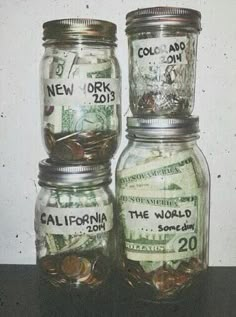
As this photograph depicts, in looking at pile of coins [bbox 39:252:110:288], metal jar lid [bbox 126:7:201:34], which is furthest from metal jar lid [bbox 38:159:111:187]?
metal jar lid [bbox 126:7:201:34]

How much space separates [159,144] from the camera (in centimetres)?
67

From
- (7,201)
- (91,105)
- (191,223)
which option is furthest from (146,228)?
(7,201)

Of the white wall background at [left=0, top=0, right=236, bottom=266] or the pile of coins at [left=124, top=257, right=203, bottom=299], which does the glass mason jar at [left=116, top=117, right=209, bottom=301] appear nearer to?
the pile of coins at [left=124, top=257, right=203, bottom=299]

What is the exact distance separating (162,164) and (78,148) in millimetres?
120

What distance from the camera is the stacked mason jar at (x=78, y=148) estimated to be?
641 mm

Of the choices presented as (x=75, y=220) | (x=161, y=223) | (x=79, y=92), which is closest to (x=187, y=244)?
(x=161, y=223)

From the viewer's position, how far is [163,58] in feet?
2.10

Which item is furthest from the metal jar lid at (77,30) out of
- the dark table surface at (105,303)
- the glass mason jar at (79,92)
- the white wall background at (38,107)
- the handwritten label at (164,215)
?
the dark table surface at (105,303)

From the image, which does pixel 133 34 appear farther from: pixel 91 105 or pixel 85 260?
pixel 85 260

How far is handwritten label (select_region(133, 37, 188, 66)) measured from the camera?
640mm

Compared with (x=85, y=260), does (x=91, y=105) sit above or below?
above

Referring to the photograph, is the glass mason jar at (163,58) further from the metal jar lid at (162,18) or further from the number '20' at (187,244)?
the number '20' at (187,244)

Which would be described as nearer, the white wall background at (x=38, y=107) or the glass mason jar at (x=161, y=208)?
the glass mason jar at (x=161, y=208)

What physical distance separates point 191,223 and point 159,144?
12cm
